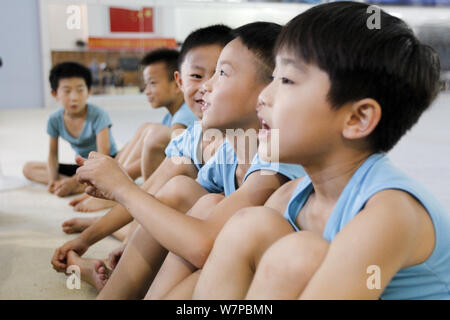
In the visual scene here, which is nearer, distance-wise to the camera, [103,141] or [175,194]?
[175,194]

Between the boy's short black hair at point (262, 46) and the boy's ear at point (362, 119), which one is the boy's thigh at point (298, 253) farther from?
the boy's short black hair at point (262, 46)

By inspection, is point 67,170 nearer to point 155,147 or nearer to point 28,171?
point 28,171

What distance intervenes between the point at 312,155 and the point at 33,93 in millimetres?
5820

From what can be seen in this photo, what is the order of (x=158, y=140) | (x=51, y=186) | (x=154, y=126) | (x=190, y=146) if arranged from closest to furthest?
(x=190, y=146)
(x=158, y=140)
(x=154, y=126)
(x=51, y=186)

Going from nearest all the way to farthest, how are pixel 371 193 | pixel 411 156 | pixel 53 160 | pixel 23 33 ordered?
pixel 371 193 < pixel 53 160 < pixel 411 156 < pixel 23 33

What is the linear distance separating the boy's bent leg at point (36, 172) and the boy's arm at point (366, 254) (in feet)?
5.98

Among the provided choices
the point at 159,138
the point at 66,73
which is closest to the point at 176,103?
the point at 159,138

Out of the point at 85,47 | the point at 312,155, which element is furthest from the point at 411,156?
the point at 85,47

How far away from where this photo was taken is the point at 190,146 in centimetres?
131

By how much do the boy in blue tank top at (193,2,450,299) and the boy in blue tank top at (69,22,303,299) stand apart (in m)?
0.12

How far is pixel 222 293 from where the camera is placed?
2.19 feet

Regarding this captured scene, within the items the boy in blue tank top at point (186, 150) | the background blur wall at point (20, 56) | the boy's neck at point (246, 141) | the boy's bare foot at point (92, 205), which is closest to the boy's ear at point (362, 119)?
the boy's neck at point (246, 141)

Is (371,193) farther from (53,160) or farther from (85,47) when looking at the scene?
(85,47)

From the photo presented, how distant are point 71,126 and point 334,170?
1.67m
